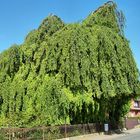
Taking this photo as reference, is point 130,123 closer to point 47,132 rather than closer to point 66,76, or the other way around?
point 66,76

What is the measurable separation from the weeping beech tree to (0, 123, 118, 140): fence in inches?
30.2

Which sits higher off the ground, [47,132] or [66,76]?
[66,76]

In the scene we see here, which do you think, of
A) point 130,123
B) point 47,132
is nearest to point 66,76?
point 47,132

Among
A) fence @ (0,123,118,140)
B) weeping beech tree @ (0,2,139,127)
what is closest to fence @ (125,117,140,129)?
fence @ (0,123,118,140)

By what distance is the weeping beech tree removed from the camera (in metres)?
31.7

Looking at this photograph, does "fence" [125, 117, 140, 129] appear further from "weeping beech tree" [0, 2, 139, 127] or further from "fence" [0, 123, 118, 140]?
"weeping beech tree" [0, 2, 139, 127]

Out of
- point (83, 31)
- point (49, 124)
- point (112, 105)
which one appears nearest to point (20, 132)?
point (49, 124)

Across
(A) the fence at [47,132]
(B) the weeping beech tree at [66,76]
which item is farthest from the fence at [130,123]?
(B) the weeping beech tree at [66,76]

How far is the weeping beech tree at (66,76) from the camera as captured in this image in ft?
104

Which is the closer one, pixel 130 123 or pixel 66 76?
pixel 66 76

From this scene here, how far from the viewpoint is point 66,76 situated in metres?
33.3

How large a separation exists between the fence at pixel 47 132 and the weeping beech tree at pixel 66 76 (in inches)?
30.2

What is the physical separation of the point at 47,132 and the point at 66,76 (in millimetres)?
5571

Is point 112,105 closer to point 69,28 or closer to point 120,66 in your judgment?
point 120,66
